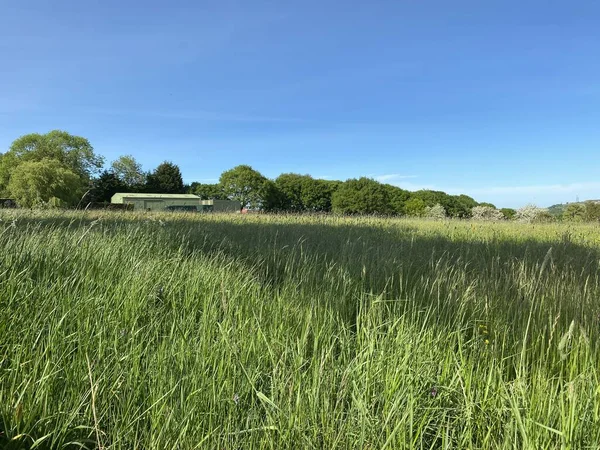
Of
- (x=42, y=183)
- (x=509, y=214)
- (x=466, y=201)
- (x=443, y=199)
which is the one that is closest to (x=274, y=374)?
(x=42, y=183)

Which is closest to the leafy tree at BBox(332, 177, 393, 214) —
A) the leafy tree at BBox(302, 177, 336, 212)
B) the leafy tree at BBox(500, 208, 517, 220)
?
the leafy tree at BBox(302, 177, 336, 212)

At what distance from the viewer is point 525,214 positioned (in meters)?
24.9

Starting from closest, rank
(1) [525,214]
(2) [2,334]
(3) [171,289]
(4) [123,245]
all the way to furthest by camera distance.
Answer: (2) [2,334] → (3) [171,289] → (4) [123,245] → (1) [525,214]

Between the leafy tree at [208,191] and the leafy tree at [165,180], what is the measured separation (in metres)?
3.37

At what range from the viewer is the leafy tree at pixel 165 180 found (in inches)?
2805

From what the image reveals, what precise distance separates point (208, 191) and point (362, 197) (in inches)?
1340

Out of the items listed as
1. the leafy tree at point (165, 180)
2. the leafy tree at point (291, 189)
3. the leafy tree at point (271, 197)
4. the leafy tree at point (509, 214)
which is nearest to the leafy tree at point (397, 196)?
the leafy tree at point (509, 214)

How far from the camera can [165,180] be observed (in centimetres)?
7156

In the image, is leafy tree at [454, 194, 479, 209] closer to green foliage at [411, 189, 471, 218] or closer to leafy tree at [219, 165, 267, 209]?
green foliage at [411, 189, 471, 218]

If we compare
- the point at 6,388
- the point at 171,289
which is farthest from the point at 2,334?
the point at 171,289

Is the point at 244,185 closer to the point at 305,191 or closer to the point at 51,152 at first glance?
the point at 305,191

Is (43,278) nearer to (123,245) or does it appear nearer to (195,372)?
(123,245)

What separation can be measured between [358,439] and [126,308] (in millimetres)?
1585

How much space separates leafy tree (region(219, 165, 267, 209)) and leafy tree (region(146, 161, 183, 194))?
548 inches
